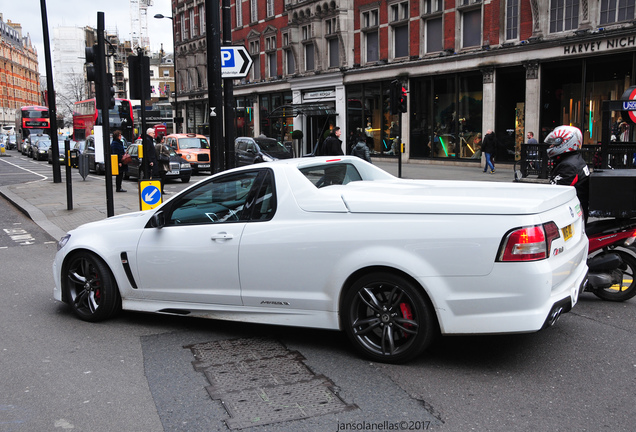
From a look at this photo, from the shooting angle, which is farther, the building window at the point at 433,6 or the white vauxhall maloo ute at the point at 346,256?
the building window at the point at 433,6

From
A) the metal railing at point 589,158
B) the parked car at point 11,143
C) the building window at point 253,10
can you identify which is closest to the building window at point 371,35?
the building window at point 253,10

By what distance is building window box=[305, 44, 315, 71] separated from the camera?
1470 inches

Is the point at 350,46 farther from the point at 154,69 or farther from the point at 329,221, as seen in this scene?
the point at 154,69

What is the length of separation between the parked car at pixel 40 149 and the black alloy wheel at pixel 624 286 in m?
40.8

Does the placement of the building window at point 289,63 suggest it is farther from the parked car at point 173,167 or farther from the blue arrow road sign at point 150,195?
the blue arrow road sign at point 150,195

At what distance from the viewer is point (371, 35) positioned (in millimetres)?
32781

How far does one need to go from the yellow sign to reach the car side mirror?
4.13 m

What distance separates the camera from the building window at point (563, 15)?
22.9m

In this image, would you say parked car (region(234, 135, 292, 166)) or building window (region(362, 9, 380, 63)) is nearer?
parked car (region(234, 135, 292, 166))

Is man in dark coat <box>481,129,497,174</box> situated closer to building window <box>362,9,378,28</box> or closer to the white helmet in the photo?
building window <box>362,9,378,28</box>

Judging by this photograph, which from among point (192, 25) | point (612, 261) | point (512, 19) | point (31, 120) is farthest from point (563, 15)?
point (31, 120)

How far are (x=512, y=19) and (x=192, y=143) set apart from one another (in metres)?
14.5

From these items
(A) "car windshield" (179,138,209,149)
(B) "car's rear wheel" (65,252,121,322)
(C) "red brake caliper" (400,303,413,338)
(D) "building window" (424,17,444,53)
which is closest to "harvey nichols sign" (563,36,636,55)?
(D) "building window" (424,17,444,53)

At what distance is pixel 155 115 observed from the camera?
199ft
